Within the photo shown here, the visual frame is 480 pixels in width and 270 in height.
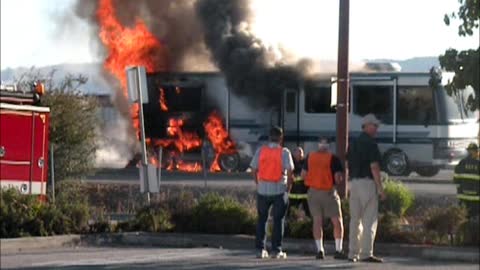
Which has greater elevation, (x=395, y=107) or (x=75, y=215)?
(x=395, y=107)

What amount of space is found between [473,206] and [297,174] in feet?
10.5

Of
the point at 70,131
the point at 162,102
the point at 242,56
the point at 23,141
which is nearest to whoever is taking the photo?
the point at 23,141

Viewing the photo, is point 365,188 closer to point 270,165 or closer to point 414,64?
point 270,165

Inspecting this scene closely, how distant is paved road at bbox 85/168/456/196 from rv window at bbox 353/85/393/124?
2042 millimetres

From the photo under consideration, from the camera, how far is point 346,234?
18.0 m

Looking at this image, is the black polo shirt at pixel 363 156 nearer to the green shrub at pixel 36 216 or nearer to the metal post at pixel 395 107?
the green shrub at pixel 36 216

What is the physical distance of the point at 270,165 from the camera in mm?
16312

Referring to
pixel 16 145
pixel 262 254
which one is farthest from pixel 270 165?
pixel 16 145

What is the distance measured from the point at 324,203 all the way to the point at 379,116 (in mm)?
20273

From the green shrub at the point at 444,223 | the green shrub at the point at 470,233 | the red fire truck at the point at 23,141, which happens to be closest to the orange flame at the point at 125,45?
the red fire truck at the point at 23,141

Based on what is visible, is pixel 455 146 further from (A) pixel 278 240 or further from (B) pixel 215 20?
(A) pixel 278 240

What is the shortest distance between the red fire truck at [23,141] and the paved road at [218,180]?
10.9 meters

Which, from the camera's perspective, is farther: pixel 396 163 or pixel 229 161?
pixel 229 161

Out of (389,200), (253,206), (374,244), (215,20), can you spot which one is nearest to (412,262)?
(374,244)
